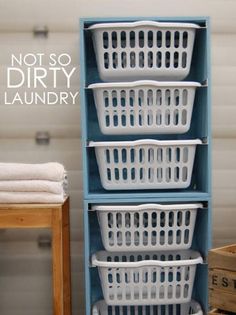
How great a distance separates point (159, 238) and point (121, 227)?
0.62ft

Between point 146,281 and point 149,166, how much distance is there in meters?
0.55

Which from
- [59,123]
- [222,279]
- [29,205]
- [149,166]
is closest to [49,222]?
[29,205]

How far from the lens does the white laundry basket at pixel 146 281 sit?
215cm

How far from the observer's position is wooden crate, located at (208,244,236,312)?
6.25 feet

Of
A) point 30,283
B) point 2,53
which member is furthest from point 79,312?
point 2,53

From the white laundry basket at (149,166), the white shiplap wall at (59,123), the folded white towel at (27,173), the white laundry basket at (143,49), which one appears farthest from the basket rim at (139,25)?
the folded white towel at (27,173)

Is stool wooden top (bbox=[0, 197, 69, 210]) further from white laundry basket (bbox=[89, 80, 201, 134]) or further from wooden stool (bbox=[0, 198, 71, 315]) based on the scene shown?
white laundry basket (bbox=[89, 80, 201, 134])

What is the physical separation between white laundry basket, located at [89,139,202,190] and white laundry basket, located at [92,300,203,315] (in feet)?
2.11

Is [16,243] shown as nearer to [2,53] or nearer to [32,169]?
[32,169]

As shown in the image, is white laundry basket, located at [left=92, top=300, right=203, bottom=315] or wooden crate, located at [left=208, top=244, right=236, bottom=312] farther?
white laundry basket, located at [left=92, top=300, right=203, bottom=315]

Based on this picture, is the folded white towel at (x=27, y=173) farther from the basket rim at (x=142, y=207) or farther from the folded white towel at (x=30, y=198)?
the basket rim at (x=142, y=207)

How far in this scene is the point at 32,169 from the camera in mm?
2113

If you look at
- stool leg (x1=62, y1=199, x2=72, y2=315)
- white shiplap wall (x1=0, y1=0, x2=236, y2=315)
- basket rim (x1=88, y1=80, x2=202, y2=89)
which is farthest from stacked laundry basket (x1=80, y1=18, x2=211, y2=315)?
white shiplap wall (x1=0, y1=0, x2=236, y2=315)

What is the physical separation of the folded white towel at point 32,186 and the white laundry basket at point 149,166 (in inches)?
9.5
